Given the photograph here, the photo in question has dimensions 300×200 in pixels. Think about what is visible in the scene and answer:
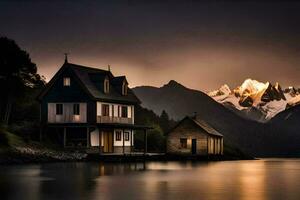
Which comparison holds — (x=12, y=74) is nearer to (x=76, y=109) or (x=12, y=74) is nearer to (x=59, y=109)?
(x=59, y=109)

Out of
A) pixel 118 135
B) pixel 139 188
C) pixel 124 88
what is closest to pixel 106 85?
pixel 124 88

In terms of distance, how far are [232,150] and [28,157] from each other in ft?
199

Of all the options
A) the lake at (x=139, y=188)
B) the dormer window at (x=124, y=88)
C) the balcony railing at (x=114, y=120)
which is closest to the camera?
the lake at (x=139, y=188)

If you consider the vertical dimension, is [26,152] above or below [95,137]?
below

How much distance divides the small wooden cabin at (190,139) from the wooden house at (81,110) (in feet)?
34.4

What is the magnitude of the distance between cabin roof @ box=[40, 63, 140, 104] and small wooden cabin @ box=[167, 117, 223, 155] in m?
8.24

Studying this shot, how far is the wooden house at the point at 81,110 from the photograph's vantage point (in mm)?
85750

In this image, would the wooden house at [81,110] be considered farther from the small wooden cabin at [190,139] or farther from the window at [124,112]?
the small wooden cabin at [190,139]

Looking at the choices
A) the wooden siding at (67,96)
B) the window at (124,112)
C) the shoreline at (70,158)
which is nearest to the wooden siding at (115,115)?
the window at (124,112)

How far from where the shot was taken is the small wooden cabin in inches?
3893

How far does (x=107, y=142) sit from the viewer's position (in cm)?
8962

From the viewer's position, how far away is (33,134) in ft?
282

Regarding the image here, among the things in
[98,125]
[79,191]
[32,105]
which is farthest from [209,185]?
[32,105]

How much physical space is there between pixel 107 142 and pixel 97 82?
26.4ft
